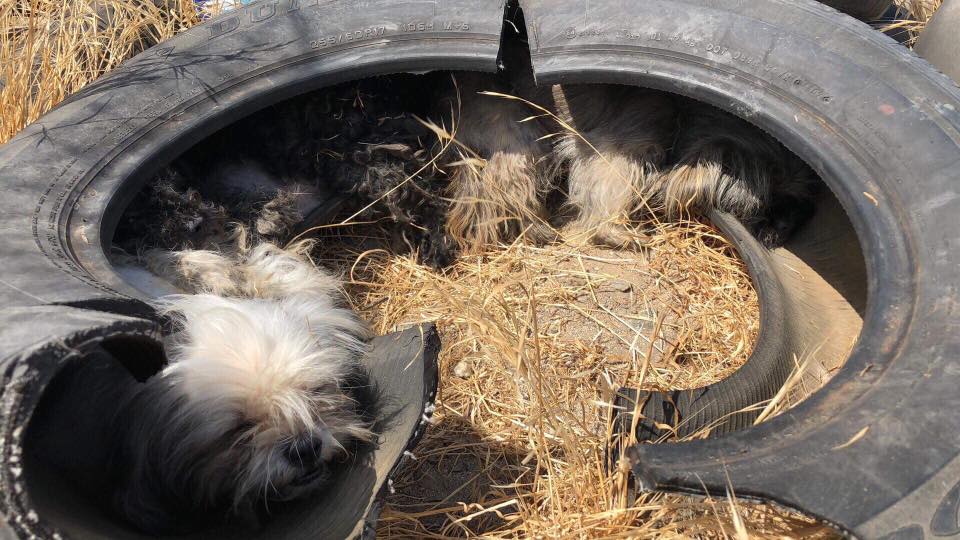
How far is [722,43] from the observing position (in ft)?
8.73

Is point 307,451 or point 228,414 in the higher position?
point 228,414

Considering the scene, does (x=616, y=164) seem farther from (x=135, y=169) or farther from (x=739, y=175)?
(x=135, y=169)

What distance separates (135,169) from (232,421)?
109 centimetres

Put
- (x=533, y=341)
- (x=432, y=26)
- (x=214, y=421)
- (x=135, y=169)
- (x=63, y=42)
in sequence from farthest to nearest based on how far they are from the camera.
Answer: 1. (x=63, y=42)
2. (x=533, y=341)
3. (x=432, y=26)
4. (x=135, y=169)
5. (x=214, y=421)

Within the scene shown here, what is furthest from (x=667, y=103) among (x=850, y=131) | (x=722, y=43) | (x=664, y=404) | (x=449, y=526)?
(x=449, y=526)

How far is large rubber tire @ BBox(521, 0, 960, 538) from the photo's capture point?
169cm

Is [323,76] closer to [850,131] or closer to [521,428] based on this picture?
[521,428]

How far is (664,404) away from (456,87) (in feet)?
5.01

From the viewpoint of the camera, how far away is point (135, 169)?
2.57 meters

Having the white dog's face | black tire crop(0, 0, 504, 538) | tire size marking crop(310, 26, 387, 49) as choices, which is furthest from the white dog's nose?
tire size marking crop(310, 26, 387, 49)

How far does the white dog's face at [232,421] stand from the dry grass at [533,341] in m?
0.49

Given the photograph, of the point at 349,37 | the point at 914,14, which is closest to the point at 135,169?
the point at 349,37

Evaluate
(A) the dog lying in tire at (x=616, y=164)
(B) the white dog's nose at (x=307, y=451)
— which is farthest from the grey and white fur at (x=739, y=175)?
(B) the white dog's nose at (x=307, y=451)

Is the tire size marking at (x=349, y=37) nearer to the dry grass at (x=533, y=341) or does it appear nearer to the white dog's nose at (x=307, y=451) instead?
the dry grass at (x=533, y=341)
